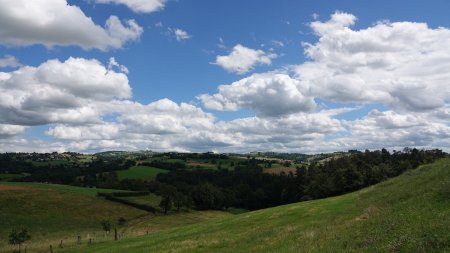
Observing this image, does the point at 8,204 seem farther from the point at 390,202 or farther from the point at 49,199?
the point at 390,202

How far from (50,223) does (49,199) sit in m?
26.9

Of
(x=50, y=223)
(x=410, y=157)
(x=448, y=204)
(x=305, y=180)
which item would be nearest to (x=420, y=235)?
(x=448, y=204)

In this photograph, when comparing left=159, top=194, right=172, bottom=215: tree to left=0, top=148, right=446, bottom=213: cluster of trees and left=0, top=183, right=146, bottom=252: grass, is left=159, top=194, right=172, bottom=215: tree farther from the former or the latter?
left=0, top=183, right=146, bottom=252: grass

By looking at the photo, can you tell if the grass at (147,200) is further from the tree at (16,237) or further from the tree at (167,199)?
the tree at (16,237)

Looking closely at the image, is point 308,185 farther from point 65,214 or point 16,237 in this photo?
point 16,237

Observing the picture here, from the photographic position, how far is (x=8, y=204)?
12388cm

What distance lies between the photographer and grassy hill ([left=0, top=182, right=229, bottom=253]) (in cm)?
10456

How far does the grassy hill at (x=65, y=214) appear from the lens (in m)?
105

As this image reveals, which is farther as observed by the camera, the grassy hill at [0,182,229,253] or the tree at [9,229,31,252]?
the grassy hill at [0,182,229,253]

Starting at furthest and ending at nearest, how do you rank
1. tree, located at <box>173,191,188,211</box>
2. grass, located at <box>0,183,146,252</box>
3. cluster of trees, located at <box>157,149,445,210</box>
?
tree, located at <box>173,191,188,211</box> → cluster of trees, located at <box>157,149,445,210</box> → grass, located at <box>0,183,146,252</box>

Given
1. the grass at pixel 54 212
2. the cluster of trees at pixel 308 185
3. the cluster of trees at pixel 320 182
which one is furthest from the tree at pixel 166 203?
the cluster of trees at pixel 320 182

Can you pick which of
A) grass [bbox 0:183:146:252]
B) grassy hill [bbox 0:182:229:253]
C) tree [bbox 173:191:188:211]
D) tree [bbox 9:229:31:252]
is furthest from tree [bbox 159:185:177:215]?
tree [bbox 9:229:31:252]

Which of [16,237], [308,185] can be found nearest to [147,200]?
[308,185]

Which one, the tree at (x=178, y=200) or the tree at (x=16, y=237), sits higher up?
the tree at (x=16, y=237)
